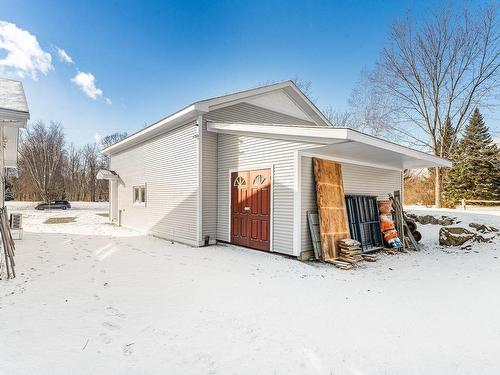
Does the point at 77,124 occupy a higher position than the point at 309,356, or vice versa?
the point at 77,124

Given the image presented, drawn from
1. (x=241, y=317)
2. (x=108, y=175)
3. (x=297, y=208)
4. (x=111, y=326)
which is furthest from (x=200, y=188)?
(x=108, y=175)

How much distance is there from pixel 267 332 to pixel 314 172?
13.9 ft

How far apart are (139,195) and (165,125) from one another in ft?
12.1

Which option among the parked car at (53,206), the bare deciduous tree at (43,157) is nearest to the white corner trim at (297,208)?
the parked car at (53,206)

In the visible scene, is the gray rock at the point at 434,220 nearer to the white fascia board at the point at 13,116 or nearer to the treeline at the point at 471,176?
the treeline at the point at 471,176

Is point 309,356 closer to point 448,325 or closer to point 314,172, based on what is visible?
point 448,325

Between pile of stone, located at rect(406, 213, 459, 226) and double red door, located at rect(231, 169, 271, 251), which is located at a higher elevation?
double red door, located at rect(231, 169, 271, 251)

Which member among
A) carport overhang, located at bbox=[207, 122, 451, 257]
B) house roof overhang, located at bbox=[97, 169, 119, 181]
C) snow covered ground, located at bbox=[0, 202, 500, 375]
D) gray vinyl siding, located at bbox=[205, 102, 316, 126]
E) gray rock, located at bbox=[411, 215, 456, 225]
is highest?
gray vinyl siding, located at bbox=[205, 102, 316, 126]

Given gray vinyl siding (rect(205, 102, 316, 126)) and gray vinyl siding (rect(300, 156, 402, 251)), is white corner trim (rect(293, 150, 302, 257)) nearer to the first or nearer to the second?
gray vinyl siding (rect(300, 156, 402, 251))

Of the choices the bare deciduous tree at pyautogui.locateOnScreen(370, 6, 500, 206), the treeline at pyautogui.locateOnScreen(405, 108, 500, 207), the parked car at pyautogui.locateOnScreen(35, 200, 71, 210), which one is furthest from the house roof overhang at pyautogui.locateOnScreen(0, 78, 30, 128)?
the treeline at pyautogui.locateOnScreen(405, 108, 500, 207)

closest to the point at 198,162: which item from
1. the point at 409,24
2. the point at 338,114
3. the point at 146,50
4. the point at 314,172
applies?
the point at 314,172

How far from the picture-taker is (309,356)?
2.66 meters

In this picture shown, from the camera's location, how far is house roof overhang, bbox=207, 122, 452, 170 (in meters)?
5.34

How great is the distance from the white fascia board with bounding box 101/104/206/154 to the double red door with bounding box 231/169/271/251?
6.90 ft
